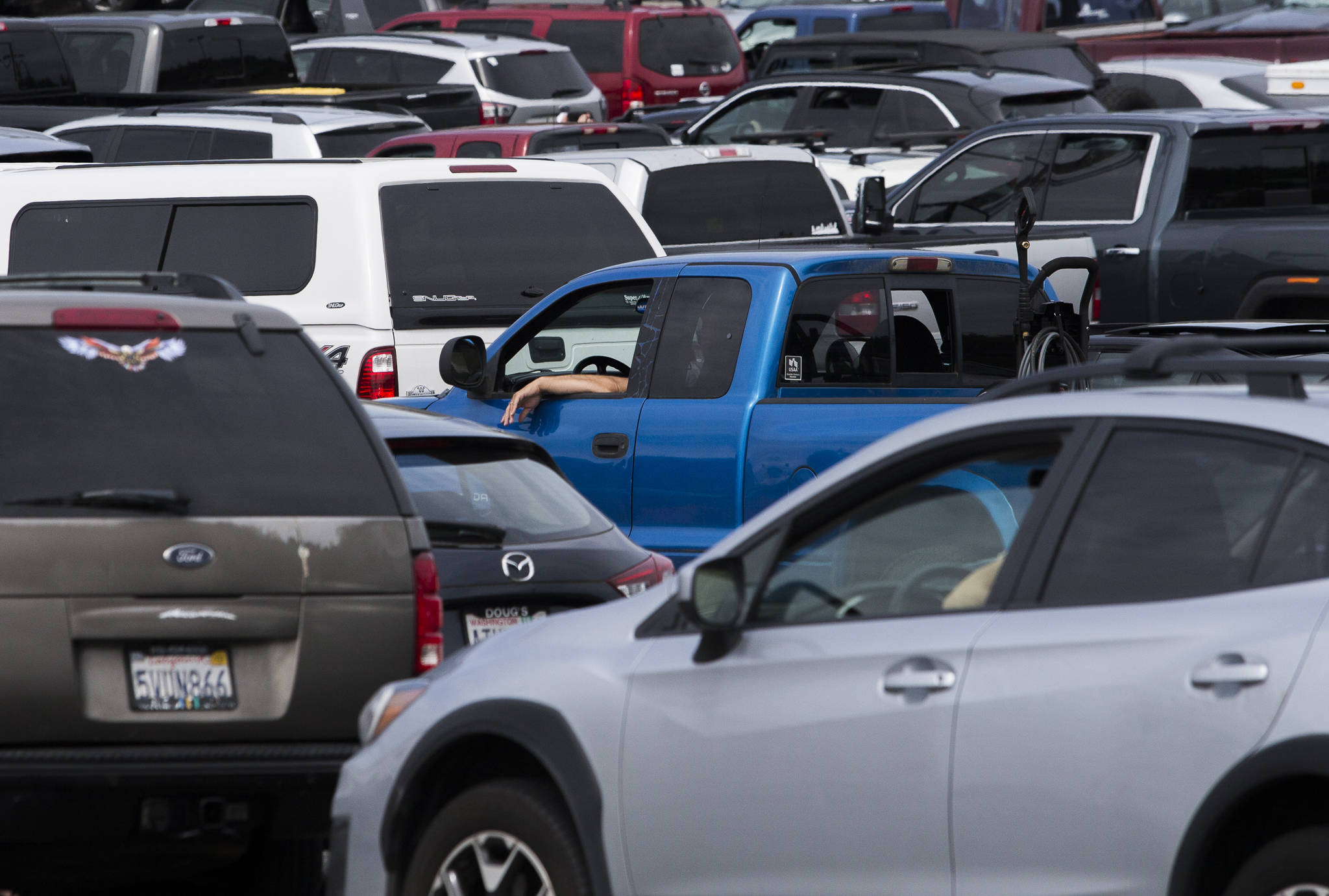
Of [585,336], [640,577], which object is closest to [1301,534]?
[640,577]

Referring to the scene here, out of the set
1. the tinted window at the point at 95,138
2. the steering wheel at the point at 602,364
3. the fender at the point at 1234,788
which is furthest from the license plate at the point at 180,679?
the tinted window at the point at 95,138

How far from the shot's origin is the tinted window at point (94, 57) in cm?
2020

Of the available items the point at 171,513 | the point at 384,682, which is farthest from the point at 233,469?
the point at 384,682

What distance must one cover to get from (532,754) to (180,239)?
6.47m

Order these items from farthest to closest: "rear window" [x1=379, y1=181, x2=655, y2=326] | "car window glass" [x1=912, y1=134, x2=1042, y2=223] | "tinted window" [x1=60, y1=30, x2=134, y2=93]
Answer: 1. "tinted window" [x1=60, y1=30, x2=134, y2=93]
2. "car window glass" [x1=912, y1=134, x2=1042, y2=223]
3. "rear window" [x1=379, y1=181, x2=655, y2=326]

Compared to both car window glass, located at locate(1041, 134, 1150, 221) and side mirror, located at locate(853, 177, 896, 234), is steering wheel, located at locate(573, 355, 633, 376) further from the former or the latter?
car window glass, located at locate(1041, 134, 1150, 221)

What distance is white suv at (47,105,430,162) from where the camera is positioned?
49.6ft

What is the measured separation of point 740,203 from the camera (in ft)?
43.0

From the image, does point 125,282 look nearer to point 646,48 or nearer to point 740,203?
point 740,203

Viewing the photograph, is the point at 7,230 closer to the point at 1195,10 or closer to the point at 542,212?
the point at 542,212

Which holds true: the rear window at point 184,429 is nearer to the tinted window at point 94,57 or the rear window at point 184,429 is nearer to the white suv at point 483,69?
the tinted window at point 94,57

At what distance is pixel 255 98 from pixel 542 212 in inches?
329

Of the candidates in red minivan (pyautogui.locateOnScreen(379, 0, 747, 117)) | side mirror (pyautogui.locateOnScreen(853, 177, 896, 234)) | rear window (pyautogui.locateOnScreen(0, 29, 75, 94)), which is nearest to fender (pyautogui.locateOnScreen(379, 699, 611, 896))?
side mirror (pyautogui.locateOnScreen(853, 177, 896, 234))

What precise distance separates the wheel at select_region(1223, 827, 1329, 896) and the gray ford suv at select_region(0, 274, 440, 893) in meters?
2.45
